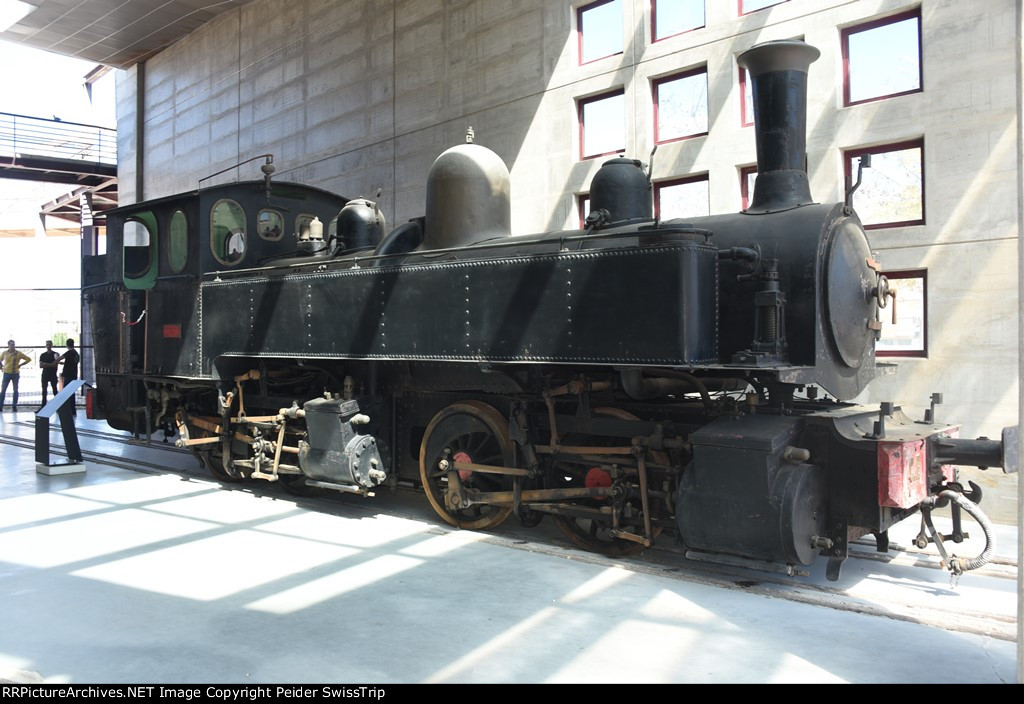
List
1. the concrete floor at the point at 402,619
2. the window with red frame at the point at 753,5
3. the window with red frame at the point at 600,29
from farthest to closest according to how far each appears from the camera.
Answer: the window with red frame at the point at 600,29, the window with red frame at the point at 753,5, the concrete floor at the point at 402,619

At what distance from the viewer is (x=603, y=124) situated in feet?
30.8

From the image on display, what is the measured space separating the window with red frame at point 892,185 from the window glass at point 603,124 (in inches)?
107

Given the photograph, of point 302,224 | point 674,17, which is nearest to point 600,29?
point 674,17

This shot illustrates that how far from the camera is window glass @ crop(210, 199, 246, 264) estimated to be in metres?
8.11

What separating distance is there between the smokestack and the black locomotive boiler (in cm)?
2

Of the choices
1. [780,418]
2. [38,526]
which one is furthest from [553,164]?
[38,526]

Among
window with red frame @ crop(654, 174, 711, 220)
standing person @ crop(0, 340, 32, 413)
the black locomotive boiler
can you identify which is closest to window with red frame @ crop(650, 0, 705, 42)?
window with red frame @ crop(654, 174, 711, 220)

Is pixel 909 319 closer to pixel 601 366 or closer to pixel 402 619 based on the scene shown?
pixel 601 366

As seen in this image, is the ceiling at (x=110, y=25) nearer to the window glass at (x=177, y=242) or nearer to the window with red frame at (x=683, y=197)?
the window glass at (x=177, y=242)

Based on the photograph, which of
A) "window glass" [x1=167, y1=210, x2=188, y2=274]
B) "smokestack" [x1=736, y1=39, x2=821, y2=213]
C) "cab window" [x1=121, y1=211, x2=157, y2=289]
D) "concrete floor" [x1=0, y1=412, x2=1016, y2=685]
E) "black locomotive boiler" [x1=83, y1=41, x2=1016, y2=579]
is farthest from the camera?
"cab window" [x1=121, y1=211, x2=157, y2=289]

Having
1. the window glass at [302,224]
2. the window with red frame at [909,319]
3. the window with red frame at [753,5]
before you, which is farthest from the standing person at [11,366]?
the window with red frame at [909,319]

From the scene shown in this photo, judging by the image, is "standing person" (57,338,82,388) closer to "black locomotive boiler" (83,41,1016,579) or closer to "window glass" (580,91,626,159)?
"black locomotive boiler" (83,41,1016,579)

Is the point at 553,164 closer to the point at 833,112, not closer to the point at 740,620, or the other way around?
the point at 833,112

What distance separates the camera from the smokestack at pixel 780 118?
503 cm
